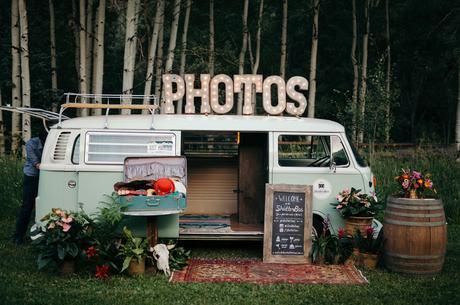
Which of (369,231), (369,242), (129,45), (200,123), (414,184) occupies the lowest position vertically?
(369,242)

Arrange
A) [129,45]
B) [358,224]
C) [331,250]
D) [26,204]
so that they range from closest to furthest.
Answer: [331,250] → [358,224] → [26,204] → [129,45]

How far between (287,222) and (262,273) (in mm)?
1013

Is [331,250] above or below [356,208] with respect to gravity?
below

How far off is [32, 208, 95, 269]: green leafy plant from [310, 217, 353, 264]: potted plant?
3205mm

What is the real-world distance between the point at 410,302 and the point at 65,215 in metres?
4.53

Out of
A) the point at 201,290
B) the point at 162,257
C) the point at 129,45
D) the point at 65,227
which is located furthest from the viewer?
the point at 129,45

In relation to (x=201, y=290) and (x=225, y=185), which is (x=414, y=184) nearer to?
(x=201, y=290)

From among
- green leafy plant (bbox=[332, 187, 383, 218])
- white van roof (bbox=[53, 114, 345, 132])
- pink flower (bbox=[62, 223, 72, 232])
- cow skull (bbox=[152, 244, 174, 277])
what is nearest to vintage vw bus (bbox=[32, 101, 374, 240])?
white van roof (bbox=[53, 114, 345, 132])

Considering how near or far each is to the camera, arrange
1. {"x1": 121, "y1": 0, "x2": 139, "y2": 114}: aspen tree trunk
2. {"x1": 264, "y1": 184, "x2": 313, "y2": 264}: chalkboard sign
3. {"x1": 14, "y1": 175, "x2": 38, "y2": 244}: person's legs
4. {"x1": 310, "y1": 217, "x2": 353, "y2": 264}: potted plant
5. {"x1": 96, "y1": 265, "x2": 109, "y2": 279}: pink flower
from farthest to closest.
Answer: {"x1": 121, "y1": 0, "x2": 139, "y2": 114}: aspen tree trunk, {"x1": 14, "y1": 175, "x2": 38, "y2": 244}: person's legs, {"x1": 264, "y1": 184, "x2": 313, "y2": 264}: chalkboard sign, {"x1": 310, "y1": 217, "x2": 353, "y2": 264}: potted plant, {"x1": 96, "y1": 265, "x2": 109, "y2": 279}: pink flower

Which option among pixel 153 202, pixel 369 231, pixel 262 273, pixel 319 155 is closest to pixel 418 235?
pixel 369 231

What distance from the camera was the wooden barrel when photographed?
8.17 m

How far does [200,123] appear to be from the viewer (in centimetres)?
946

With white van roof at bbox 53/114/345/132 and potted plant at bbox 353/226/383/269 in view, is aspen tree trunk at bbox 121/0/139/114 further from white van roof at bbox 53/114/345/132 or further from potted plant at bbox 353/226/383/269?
potted plant at bbox 353/226/383/269

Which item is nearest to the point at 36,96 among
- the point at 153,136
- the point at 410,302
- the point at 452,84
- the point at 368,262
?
the point at 153,136
